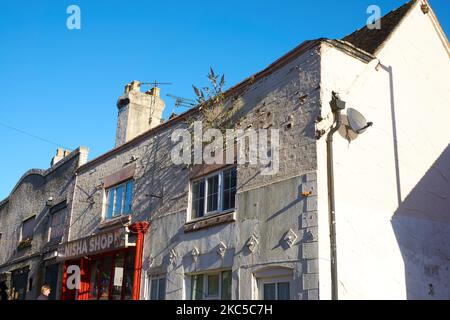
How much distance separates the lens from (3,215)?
82.3ft

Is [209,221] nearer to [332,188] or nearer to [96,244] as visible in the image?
[332,188]

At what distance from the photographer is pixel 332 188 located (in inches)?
368

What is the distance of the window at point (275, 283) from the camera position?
9.40 metres

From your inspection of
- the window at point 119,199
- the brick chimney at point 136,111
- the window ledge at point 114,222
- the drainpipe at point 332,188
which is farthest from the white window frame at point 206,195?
the brick chimney at point 136,111

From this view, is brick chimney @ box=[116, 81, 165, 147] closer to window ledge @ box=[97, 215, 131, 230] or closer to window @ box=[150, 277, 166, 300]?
window ledge @ box=[97, 215, 131, 230]

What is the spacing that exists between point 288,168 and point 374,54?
3284 mm

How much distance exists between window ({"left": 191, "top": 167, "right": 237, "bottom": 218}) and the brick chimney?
6.15m

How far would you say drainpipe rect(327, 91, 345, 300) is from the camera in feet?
29.1

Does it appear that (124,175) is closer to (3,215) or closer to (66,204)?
(66,204)

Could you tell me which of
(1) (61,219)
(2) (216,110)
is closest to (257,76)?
(2) (216,110)

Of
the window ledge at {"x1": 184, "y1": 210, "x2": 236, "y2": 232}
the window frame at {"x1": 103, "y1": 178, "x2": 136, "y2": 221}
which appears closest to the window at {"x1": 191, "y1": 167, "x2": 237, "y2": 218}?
the window ledge at {"x1": 184, "y1": 210, "x2": 236, "y2": 232}

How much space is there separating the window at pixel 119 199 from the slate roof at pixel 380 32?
7301 millimetres

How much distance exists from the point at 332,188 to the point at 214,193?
3.36 meters

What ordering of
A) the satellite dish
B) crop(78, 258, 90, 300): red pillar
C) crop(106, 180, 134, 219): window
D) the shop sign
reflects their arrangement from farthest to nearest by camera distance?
crop(78, 258, 90, 300): red pillar < crop(106, 180, 134, 219): window < the shop sign < the satellite dish
